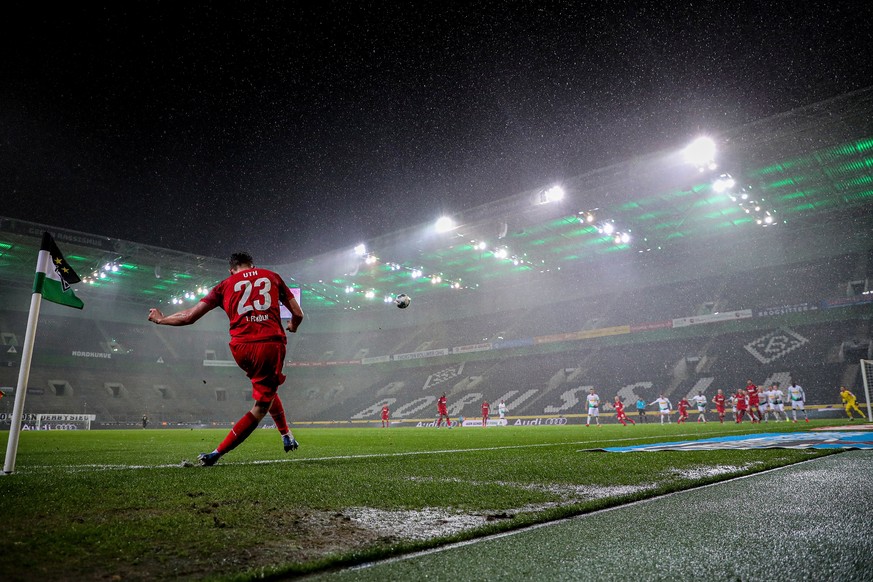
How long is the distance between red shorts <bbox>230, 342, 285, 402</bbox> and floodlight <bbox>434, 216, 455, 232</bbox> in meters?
23.6

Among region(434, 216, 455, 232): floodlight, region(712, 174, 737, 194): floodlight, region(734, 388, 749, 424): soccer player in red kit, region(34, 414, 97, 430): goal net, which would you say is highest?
region(712, 174, 737, 194): floodlight

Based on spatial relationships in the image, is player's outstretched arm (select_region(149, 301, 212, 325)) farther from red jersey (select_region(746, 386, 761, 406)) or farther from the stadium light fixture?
red jersey (select_region(746, 386, 761, 406))

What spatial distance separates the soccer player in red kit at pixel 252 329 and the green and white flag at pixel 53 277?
63 cm

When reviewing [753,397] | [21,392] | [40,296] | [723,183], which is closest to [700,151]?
[723,183]

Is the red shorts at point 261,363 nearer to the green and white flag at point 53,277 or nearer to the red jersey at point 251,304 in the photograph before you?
the red jersey at point 251,304

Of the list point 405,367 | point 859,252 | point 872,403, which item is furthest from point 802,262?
point 405,367

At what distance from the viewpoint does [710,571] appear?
1.56m

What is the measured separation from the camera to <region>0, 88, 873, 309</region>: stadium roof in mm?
20812

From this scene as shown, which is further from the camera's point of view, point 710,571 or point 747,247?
point 747,247

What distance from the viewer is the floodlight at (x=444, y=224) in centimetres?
2791

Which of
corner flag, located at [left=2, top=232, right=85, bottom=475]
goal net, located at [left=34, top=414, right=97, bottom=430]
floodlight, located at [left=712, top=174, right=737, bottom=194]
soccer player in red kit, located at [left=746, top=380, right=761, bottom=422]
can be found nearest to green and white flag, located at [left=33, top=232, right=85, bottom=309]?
corner flag, located at [left=2, top=232, right=85, bottom=475]

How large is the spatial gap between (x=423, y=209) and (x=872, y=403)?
67.2 ft

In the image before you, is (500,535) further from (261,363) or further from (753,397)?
(753,397)

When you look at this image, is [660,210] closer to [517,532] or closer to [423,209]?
[423,209]
